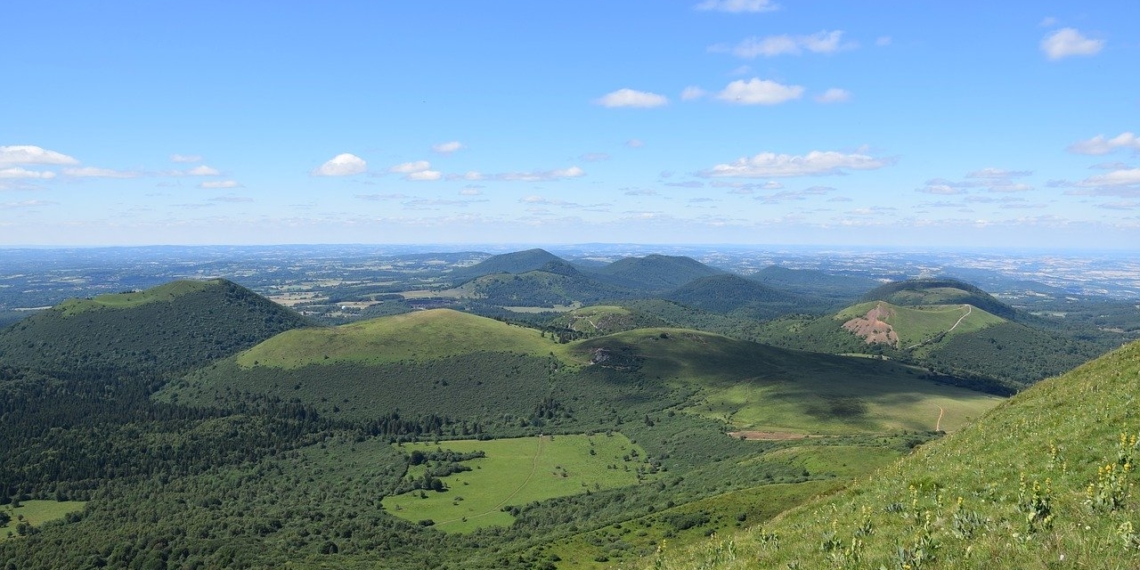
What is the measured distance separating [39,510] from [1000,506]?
204386 millimetres

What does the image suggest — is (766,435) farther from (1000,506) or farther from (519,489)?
(1000,506)

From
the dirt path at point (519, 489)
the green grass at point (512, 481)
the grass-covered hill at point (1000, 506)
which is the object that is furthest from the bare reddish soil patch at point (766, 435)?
the grass-covered hill at point (1000, 506)

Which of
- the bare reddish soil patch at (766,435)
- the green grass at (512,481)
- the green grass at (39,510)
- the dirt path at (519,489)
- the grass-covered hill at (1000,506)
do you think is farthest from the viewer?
the bare reddish soil patch at (766,435)

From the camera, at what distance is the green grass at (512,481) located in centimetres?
14400

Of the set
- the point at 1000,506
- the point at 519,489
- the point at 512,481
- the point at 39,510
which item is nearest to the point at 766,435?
the point at 519,489

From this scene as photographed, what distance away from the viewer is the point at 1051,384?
49.3 m

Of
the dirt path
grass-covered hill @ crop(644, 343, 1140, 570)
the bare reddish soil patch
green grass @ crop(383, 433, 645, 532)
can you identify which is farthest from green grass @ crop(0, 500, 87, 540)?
grass-covered hill @ crop(644, 343, 1140, 570)

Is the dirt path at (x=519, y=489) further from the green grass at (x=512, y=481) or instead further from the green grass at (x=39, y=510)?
the green grass at (x=39, y=510)

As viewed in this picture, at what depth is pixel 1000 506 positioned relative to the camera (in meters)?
22.5

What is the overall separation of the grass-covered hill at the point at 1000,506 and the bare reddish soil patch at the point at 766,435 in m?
142

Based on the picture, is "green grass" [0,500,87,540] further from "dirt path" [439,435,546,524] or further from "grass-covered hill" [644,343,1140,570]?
"grass-covered hill" [644,343,1140,570]

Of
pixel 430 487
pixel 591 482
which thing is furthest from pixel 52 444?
pixel 591 482

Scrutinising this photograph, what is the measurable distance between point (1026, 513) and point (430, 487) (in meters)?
159

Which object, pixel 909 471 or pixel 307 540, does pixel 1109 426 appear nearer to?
pixel 909 471
